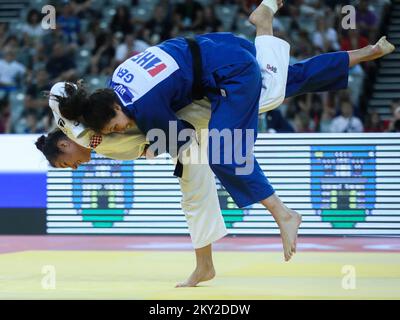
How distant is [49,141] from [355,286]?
2035 mm

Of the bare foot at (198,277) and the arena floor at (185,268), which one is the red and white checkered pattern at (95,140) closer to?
the arena floor at (185,268)

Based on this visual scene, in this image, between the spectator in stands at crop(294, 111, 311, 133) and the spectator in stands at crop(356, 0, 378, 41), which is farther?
the spectator in stands at crop(356, 0, 378, 41)

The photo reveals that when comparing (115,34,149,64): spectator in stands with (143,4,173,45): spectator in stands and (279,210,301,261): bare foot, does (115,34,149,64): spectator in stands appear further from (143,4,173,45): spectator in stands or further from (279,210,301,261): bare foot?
(279,210,301,261): bare foot

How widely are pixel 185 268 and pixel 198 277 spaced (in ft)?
3.47

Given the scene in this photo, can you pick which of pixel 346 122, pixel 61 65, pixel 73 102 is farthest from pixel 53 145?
pixel 61 65

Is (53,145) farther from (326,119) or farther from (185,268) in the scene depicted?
(326,119)

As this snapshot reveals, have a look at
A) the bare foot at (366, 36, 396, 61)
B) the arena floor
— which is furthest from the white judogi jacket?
the bare foot at (366, 36, 396, 61)

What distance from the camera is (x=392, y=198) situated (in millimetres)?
8883

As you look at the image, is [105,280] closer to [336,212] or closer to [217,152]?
[217,152]

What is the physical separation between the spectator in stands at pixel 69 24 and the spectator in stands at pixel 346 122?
14.4ft

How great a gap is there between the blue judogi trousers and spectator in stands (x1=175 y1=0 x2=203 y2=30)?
7.21 metres

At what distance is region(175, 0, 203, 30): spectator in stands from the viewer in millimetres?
12477

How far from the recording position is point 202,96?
5.09m
